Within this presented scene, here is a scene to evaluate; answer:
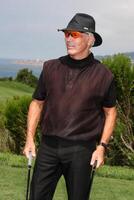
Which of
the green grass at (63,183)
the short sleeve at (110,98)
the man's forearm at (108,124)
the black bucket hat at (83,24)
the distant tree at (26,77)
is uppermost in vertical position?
the black bucket hat at (83,24)

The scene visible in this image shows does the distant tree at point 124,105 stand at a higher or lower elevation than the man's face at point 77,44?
lower

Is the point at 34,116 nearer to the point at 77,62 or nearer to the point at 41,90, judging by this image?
the point at 41,90

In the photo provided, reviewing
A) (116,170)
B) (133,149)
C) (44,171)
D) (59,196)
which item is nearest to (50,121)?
(44,171)

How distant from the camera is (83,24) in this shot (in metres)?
4.22

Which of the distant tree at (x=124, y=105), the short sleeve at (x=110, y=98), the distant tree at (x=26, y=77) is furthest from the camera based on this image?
the distant tree at (x=26, y=77)

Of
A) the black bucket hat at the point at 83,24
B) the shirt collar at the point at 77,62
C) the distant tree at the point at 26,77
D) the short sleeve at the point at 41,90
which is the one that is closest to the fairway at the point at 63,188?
the short sleeve at the point at 41,90

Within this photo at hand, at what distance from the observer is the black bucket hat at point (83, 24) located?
419 cm

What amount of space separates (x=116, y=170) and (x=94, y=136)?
5.14 m

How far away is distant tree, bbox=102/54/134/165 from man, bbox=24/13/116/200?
659 cm

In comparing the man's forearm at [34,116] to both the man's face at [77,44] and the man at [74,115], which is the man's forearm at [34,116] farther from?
the man's face at [77,44]

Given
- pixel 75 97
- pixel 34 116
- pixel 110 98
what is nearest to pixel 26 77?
pixel 34 116

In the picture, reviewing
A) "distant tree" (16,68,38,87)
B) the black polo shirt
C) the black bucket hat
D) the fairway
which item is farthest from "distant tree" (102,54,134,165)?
"distant tree" (16,68,38,87)

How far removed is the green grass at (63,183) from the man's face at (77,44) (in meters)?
3.16

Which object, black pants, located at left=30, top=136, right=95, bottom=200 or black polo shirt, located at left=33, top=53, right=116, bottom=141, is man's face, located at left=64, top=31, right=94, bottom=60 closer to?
black polo shirt, located at left=33, top=53, right=116, bottom=141
